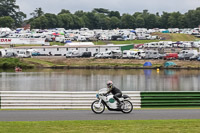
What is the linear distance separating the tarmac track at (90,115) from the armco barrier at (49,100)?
171cm

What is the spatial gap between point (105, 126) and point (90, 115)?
13.8 feet

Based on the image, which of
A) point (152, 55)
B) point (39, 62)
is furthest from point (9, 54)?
point (152, 55)

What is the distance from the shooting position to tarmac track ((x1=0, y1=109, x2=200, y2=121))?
80.4 feet

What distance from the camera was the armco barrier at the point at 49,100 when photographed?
29.7m

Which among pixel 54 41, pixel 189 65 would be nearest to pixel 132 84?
pixel 189 65

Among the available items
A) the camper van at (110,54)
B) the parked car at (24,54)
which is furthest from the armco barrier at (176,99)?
the parked car at (24,54)

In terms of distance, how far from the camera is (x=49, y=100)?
29.9m

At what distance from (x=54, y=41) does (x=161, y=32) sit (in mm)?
40047

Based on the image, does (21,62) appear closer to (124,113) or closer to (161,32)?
(161,32)

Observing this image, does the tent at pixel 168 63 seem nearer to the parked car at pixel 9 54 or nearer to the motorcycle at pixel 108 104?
the parked car at pixel 9 54

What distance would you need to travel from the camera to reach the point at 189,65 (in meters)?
104

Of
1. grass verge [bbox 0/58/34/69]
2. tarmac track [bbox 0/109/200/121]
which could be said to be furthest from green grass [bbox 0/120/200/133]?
grass verge [bbox 0/58/34/69]

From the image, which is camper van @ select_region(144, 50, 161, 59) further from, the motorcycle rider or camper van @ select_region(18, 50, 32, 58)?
the motorcycle rider

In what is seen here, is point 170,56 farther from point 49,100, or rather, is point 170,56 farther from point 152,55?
point 49,100
